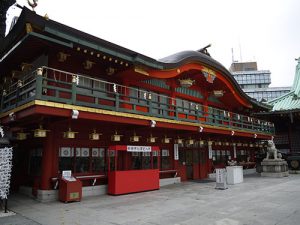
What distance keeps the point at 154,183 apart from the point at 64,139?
594 centimetres

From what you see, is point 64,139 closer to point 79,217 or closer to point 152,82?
point 79,217

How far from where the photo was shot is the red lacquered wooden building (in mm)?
11945

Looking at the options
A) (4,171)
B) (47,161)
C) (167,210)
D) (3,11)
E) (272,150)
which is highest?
(3,11)

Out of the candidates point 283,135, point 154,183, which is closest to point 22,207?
point 154,183

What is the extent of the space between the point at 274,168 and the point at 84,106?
1851cm

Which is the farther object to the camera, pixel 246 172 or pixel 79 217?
pixel 246 172

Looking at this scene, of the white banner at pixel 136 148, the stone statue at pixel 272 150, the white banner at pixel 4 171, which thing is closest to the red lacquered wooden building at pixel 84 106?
the white banner at pixel 136 148

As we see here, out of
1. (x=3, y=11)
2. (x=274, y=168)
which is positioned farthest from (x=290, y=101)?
(x=3, y=11)

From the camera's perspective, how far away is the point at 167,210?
10.5 meters

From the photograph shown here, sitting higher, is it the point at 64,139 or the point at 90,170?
the point at 64,139

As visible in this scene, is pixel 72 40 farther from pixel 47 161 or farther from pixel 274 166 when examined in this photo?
pixel 274 166

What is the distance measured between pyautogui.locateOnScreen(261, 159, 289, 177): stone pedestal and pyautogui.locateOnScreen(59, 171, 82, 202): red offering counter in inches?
691

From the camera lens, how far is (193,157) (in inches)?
877

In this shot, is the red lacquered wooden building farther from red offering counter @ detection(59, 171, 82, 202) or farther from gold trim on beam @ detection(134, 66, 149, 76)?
red offering counter @ detection(59, 171, 82, 202)
